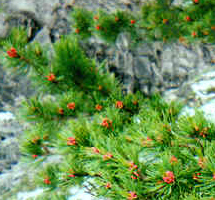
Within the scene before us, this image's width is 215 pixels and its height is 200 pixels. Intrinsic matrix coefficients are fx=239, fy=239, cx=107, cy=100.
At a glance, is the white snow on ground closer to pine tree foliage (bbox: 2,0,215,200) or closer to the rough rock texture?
the rough rock texture

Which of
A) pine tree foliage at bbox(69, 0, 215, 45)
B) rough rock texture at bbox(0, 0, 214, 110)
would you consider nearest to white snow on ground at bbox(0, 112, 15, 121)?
rough rock texture at bbox(0, 0, 214, 110)

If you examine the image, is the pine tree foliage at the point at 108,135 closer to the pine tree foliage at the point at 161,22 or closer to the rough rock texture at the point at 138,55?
the pine tree foliage at the point at 161,22

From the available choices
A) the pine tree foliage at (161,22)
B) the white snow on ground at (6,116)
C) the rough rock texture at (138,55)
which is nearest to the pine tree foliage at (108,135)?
the pine tree foliage at (161,22)

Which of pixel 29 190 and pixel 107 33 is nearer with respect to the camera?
pixel 107 33

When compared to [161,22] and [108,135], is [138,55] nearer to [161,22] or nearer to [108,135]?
[161,22]

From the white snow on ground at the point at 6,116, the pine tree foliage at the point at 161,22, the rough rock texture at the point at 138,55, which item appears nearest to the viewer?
the pine tree foliage at the point at 161,22

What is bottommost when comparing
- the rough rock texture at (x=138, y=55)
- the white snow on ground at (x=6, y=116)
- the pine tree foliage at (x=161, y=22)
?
the white snow on ground at (x=6, y=116)

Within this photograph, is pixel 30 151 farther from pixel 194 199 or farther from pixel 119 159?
pixel 194 199

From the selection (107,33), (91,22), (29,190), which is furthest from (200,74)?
(29,190)
